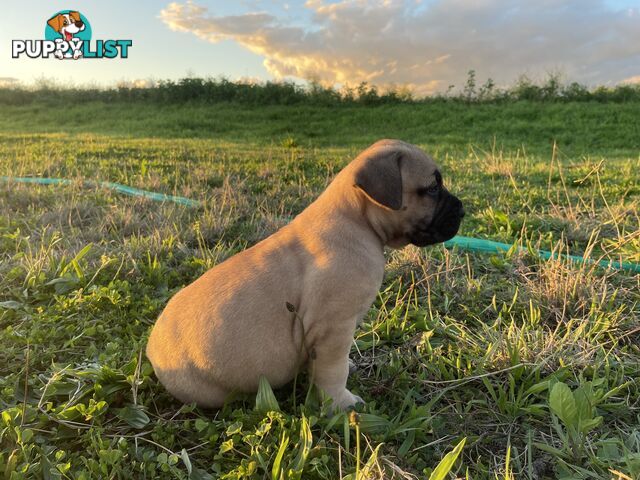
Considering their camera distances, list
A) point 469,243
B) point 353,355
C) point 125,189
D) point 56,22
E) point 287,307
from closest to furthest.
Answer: point 287,307 → point 353,355 → point 469,243 → point 125,189 → point 56,22

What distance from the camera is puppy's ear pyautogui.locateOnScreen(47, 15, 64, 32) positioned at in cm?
1170

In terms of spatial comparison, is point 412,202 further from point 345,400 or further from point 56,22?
point 56,22

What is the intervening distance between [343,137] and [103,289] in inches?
573

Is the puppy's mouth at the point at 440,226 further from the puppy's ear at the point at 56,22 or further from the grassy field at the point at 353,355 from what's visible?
the puppy's ear at the point at 56,22

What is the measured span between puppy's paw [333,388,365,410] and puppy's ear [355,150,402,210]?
1147 millimetres

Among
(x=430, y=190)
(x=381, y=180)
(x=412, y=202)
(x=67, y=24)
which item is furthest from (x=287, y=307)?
(x=67, y=24)

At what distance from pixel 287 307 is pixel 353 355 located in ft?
3.60

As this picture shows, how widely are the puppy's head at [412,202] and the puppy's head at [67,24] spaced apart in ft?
39.3

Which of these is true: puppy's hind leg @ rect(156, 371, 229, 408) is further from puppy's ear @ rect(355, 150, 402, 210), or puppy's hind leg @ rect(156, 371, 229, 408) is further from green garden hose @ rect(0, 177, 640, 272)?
green garden hose @ rect(0, 177, 640, 272)

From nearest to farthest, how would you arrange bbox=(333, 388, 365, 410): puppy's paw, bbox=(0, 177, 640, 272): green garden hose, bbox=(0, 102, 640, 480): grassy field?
bbox=(0, 102, 640, 480): grassy field → bbox=(333, 388, 365, 410): puppy's paw → bbox=(0, 177, 640, 272): green garden hose

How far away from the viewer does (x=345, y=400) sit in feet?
9.18

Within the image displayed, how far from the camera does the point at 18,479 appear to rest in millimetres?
2135

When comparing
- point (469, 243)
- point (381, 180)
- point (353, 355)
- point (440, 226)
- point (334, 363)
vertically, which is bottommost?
point (353, 355)

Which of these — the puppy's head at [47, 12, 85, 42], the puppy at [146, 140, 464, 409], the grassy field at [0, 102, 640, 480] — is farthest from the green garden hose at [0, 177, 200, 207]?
the puppy's head at [47, 12, 85, 42]
